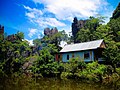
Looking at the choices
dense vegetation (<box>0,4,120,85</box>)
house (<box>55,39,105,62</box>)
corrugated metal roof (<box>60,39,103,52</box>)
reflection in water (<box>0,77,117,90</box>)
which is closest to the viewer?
reflection in water (<box>0,77,117,90</box>)

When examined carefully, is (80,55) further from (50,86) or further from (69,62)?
(50,86)

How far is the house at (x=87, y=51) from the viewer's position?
3297 cm

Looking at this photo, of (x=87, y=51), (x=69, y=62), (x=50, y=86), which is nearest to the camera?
(x=50, y=86)

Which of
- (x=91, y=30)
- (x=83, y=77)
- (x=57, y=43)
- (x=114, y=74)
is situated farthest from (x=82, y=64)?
(x=57, y=43)

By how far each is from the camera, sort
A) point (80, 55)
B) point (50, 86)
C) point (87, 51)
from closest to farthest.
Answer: point (50, 86), point (87, 51), point (80, 55)

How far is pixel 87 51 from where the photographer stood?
3431cm

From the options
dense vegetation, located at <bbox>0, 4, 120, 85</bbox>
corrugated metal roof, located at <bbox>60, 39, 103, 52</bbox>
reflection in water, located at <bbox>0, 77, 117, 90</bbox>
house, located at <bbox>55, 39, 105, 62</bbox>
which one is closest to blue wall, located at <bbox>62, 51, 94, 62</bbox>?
house, located at <bbox>55, 39, 105, 62</bbox>

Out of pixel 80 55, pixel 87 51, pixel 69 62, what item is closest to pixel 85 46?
pixel 87 51

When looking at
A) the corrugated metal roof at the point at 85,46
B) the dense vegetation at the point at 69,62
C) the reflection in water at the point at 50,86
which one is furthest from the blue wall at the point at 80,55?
the reflection in water at the point at 50,86

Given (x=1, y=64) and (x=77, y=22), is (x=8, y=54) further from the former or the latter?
(x=77, y=22)

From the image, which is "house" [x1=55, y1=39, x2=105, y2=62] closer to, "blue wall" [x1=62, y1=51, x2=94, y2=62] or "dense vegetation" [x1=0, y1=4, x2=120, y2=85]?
"blue wall" [x1=62, y1=51, x2=94, y2=62]

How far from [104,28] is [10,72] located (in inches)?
1017

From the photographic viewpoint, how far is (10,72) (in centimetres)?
3575

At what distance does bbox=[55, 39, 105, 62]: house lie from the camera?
108 ft
